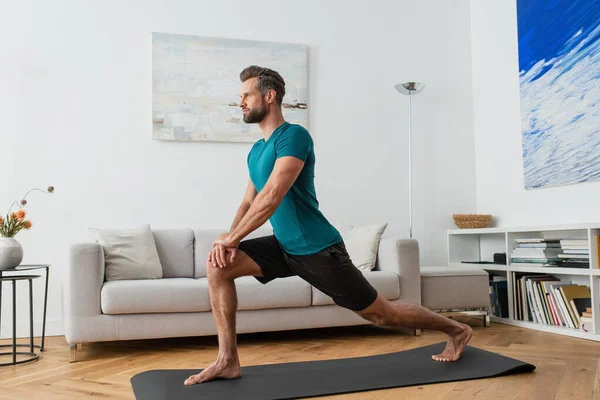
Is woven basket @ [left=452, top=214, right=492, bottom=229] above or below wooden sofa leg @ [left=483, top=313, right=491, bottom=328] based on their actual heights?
above

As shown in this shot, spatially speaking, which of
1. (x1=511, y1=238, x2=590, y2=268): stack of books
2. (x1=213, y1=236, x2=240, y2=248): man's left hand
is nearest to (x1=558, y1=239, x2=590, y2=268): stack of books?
(x1=511, y1=238, x2=590, y2=268): stack of books

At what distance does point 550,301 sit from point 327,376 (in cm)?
202

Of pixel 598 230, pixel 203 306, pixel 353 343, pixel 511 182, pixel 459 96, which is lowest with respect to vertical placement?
pixel 353 343

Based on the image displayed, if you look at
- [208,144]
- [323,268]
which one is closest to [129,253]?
[208,144]

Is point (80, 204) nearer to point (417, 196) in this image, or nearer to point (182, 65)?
point (182, 65)

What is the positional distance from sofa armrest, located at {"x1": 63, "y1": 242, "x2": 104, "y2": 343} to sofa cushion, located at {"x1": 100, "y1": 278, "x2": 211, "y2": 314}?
0.05m

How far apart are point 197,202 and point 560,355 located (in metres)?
2.62

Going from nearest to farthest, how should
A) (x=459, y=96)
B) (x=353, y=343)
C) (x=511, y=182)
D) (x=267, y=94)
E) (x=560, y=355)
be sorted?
(x=267, y=94)
(x=560, y=355)
(x=353, y=343)
(x=511, y=182)
(x=459, y=96)

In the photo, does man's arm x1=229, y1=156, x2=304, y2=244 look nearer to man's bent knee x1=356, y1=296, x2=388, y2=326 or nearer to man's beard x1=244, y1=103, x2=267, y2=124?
man's beard x1=244, y1=103, x2=267, y2=124

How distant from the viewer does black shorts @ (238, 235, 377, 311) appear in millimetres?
2371

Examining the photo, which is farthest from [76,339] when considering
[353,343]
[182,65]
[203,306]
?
[182,65]

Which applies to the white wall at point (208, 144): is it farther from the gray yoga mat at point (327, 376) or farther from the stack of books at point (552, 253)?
the gray yoga mat at point (327, 376)

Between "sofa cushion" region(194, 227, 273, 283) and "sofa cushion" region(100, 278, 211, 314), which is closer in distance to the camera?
"sofa cushion" region(100, 278, 211, 314)

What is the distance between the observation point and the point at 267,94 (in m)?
2.51
